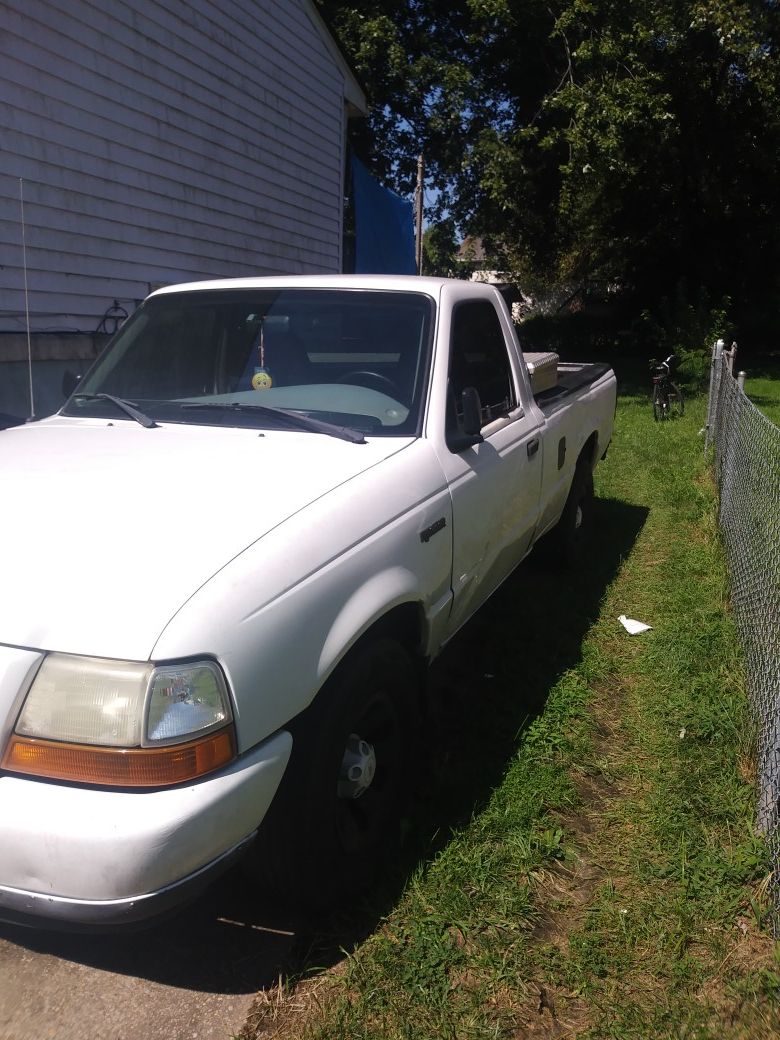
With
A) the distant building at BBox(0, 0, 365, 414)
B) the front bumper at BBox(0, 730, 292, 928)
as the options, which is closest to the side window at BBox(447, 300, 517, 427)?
the front bumper at BBox(0, 730, 292, 928)

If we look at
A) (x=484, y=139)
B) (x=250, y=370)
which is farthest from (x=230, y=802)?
(x=484, y=139)

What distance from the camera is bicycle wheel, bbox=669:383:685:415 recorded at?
1246cm

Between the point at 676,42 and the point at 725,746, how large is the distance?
15980 millimetres

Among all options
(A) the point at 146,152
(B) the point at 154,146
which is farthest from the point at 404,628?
(B) the point at 154,146

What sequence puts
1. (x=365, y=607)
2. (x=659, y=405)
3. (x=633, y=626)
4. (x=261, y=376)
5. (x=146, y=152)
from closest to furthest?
(x=365, y=607) → (x=261, y=376) → (x=633, y=626) → (x=146, y=152) → (x=659, y=405)

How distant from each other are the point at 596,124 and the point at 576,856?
1435 cm

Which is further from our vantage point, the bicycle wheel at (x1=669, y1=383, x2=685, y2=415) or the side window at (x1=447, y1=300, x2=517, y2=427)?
the bicycle wheel at (x1=669, y1=383, x2=685, y2=415)

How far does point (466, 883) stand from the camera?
277 centimetres

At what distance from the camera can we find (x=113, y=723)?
1896mm

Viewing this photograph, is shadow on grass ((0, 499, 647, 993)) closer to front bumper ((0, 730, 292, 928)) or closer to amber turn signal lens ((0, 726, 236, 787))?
front bumper ((0, 730, 292, 928))

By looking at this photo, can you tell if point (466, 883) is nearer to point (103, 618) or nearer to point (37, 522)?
point (103, 618)

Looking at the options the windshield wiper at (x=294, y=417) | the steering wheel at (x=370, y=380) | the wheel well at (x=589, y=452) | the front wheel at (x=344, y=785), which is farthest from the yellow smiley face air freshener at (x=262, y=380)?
the wheel well at (x=589, y=452)

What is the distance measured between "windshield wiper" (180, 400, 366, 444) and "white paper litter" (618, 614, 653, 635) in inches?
94.0

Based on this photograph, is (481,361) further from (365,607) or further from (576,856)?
(576,856)
